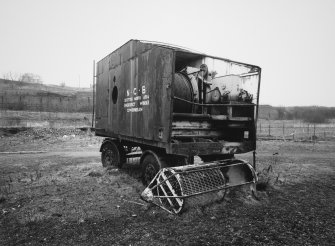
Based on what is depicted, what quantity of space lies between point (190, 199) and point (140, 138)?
81.2 inches

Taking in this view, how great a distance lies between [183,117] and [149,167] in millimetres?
1424

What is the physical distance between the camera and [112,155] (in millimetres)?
8055

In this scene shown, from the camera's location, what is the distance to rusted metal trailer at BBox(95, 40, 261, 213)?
15.7 ft

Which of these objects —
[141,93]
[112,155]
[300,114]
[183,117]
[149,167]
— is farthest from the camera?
[300,114]

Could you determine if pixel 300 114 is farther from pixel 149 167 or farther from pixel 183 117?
pixel 149 167

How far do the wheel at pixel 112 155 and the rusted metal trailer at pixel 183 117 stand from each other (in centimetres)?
87

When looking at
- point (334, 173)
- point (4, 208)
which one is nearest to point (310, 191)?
point (334, 173)

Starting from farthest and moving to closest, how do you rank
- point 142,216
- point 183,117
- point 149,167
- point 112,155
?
1. point 112,155
2. point 149,167
3. point 183,117
4. point 142,216

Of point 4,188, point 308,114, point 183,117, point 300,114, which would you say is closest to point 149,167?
point 183,117

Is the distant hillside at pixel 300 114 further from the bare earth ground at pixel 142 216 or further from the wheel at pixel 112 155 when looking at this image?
the bare earth ground at pixel 142 216

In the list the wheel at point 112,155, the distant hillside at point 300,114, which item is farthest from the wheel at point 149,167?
the distant hillside at point 300,114

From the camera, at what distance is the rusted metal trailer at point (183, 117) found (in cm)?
479

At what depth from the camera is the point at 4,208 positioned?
4.73m

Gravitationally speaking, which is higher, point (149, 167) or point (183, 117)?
point (183, 117)
